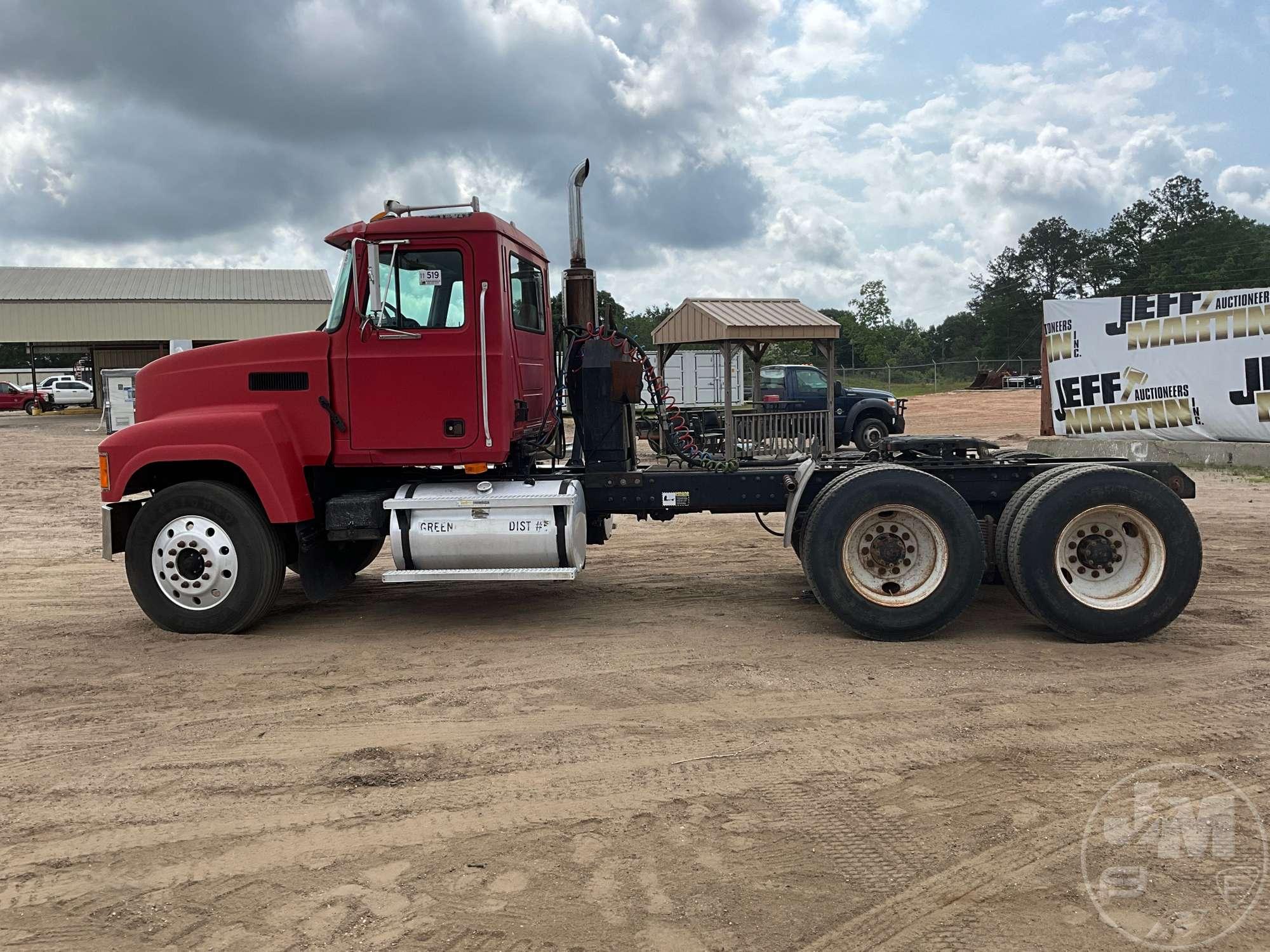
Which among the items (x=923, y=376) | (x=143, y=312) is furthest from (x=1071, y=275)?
(x=143, y=312)

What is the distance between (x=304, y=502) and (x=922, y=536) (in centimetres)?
413

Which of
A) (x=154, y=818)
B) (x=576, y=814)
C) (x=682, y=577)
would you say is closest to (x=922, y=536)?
(x=682, y=577)

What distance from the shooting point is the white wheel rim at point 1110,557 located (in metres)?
6.45

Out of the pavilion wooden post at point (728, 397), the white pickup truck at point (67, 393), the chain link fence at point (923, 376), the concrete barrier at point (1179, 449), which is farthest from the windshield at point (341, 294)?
the chain link fence at point (923, 376)

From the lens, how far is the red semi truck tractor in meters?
6.50

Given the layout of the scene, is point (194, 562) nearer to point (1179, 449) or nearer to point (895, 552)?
point (895, 552)

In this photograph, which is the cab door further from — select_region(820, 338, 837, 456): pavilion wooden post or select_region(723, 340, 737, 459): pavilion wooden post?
select_region(820, 338, 837, 456): pavilion wooden post

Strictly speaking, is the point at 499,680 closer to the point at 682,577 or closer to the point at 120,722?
the point at 120,722

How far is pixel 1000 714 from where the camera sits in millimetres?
5195

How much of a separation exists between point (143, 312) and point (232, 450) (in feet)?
136

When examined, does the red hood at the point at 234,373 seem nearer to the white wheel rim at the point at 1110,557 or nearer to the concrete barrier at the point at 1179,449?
the white wheel rim at the point at 1110,557

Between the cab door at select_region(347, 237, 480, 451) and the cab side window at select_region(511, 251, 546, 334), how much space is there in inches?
17.4

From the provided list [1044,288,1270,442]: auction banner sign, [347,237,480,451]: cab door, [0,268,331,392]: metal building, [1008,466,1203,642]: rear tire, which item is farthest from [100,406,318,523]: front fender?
[0,268,331,392]: metal building

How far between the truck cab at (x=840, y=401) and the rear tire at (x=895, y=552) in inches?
516
